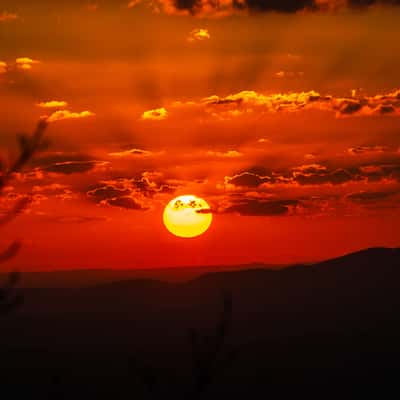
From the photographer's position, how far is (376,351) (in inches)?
4392

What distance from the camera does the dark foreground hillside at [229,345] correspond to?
90250 mm

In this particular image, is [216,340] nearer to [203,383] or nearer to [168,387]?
[203,383]

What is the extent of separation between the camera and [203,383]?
7508 millimetres

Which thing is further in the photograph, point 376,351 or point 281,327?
point 281,327

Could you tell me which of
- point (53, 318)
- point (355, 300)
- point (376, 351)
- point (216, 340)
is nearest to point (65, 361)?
point (376, 351)

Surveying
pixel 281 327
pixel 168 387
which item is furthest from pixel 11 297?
pixel 281 327

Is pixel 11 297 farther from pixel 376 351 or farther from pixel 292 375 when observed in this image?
pixel 376 351

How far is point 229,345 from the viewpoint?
111500 mm

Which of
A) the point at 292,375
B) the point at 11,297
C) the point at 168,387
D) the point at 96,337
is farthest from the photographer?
the point at 96,337

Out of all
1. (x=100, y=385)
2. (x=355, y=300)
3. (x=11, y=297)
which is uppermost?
(x=11, y=297)

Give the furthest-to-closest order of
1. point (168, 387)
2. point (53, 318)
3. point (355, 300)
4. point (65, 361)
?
point (355, 300) → point (53, 318) → point (65, 361) → point (168, 387)

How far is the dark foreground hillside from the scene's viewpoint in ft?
296

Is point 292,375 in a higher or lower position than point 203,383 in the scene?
lower

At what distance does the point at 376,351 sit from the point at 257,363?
17.3 meters
